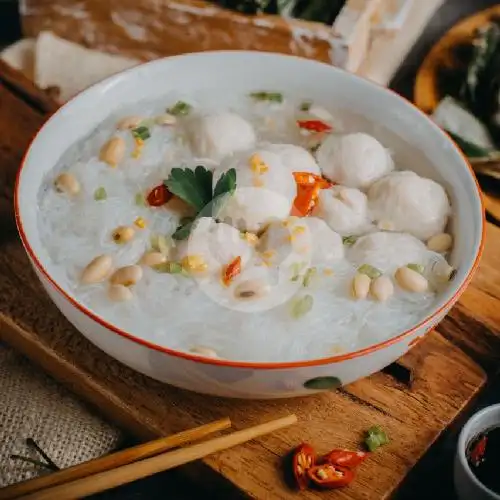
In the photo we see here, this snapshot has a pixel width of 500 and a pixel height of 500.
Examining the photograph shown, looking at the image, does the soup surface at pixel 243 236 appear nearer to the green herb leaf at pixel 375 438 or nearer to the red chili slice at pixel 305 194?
the red chili slice at pixel 305 194

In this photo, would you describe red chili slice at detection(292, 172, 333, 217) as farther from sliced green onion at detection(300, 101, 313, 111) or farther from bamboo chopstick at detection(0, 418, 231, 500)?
bamboo chopstick at detection(0, 418, 231, 500)

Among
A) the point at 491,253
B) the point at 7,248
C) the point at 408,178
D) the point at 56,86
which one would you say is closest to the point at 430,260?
the point at 408,178

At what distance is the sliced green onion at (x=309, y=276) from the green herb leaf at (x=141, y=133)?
46 cm

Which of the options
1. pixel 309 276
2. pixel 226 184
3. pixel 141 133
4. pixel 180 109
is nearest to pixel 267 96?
pixel 180 109

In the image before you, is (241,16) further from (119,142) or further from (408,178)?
(408,178)

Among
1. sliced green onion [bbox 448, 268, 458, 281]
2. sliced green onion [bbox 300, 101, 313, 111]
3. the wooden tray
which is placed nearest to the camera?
sliced green onion [bbox 448, 268, 458, 281]

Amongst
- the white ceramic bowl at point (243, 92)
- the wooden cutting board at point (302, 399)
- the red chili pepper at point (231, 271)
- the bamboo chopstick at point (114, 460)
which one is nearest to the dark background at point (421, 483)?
the wooden cutting board at point (302, 399)

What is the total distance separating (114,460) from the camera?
1309mm

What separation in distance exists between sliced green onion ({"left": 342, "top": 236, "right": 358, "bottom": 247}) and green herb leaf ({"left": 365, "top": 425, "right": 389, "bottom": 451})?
319mm

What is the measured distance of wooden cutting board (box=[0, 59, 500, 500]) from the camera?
4.58 ft

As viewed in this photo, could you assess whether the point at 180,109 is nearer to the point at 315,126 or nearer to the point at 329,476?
the point at 315,126

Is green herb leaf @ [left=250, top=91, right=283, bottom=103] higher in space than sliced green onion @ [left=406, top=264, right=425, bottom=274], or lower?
lower

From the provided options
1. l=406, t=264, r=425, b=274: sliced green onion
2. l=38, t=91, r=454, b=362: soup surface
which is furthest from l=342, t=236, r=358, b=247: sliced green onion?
l=406, t=264, r=425, b=274: sliced green onion

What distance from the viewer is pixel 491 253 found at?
1.76 metres
